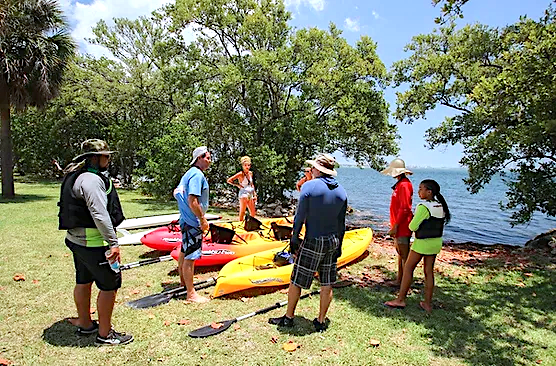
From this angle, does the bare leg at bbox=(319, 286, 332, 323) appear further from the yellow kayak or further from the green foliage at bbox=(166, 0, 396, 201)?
the green foliage at bbox=(166, 0, 396, 201)

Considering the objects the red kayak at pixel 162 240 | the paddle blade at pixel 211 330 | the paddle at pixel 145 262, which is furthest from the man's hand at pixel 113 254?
the red kayak at pixel 162 240

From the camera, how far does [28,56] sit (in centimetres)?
1430

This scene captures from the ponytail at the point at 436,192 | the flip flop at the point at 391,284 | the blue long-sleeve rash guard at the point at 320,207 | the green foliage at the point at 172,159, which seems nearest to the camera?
the blue long-sleeve rash guard at the point at 320,207

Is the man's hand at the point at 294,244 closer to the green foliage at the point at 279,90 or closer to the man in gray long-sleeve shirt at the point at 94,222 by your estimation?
the man in gray long-sleeve shirt at the point at 94,222

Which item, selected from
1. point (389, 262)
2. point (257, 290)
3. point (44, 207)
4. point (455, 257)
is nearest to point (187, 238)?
point (257, 290)

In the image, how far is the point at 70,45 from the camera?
15.5m

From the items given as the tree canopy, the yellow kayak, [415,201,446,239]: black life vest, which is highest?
the tree canopy

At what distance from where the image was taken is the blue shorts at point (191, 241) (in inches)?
198

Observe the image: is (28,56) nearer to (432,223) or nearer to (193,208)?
(193,208)

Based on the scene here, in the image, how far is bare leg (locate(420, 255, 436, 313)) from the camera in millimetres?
5055

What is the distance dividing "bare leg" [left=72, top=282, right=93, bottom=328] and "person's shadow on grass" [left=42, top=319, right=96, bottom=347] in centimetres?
13

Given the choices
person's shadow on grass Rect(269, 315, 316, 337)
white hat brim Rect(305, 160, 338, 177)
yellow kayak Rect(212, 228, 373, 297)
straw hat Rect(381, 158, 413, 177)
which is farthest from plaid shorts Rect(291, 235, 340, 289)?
straw hat Rect(381, 158, 413, 177)

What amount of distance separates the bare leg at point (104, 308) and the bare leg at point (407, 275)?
11.8ft

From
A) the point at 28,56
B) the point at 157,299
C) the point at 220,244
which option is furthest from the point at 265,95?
the point at 157,299
